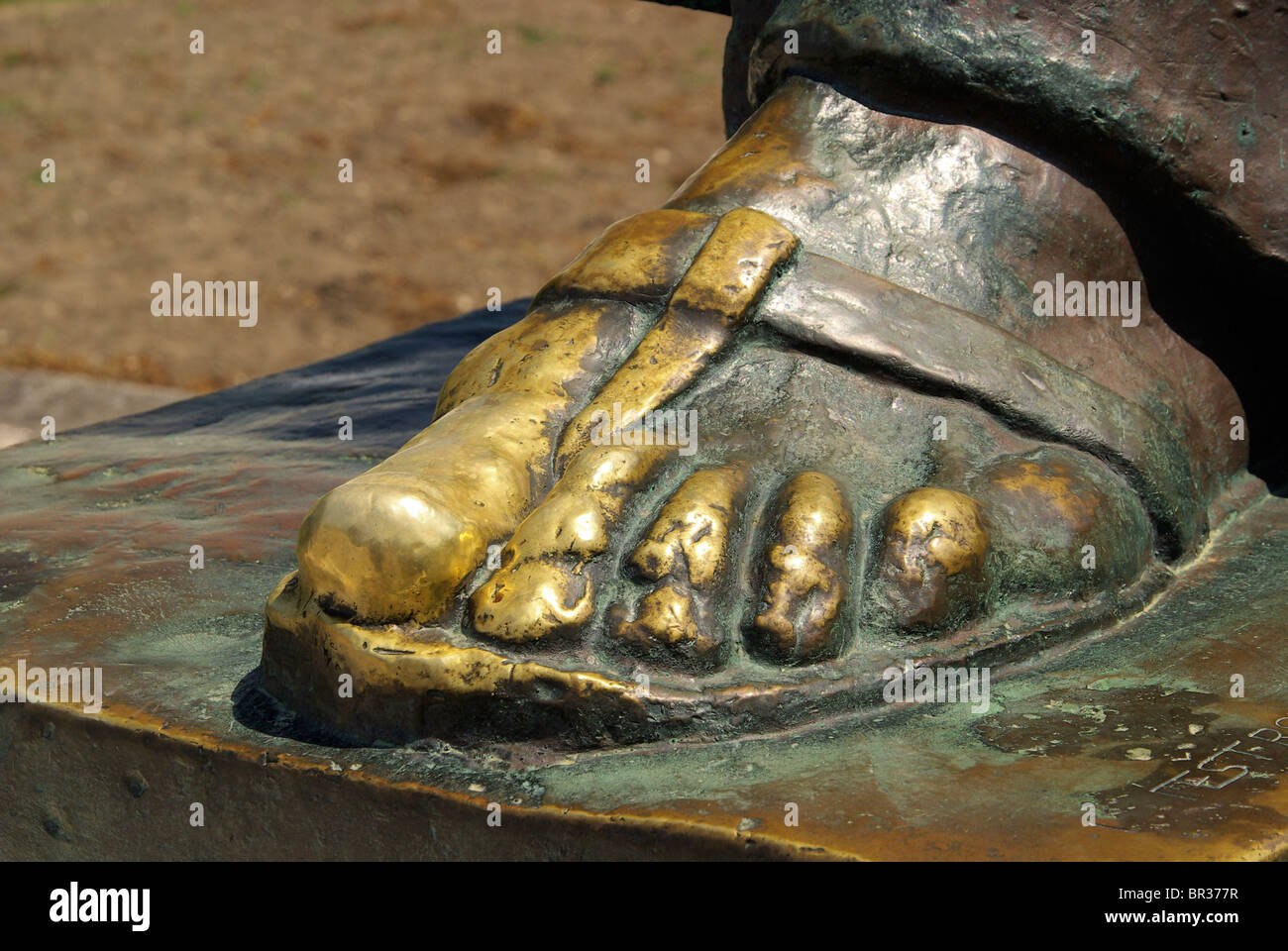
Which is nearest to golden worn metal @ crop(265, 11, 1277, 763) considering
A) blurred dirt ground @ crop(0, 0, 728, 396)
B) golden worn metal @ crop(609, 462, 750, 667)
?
golden worn metal @ crop(609, 462, 750, 667)

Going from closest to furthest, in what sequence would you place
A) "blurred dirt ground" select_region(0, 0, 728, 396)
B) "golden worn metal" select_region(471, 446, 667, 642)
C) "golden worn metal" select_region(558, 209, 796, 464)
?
"golden worn metal" select_region(471, 446, 667, 642) → "golden worn metal" select_region(558, 209, 796, 464) → "blurred dirt ground" select_region(0, 0, 728, 396)

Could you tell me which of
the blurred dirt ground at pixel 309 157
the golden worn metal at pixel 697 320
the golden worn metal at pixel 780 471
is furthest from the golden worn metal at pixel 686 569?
the blurred dirt ground at pixel 309 157

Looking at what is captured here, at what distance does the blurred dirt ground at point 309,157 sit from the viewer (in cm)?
623

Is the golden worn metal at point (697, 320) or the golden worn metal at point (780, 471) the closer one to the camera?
the golden worn metal at point (780, 471)

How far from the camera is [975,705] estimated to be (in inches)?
56.1

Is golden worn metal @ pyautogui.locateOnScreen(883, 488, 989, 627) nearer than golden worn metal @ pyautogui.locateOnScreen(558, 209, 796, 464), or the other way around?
golden worn metal @ pyautogui.locateOnScreen(883, 488, 989, 627)

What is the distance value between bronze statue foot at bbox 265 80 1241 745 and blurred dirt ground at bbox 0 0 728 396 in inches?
153

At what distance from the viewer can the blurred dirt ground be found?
6230 mm

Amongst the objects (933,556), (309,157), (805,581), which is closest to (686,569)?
(805,581)

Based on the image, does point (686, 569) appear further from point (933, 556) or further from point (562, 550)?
point (933, 556)

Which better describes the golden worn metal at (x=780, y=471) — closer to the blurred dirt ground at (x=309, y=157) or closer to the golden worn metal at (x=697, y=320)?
the golden worn metal at (x=697, y=320)

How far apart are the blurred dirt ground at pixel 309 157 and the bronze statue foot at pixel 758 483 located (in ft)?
12.7

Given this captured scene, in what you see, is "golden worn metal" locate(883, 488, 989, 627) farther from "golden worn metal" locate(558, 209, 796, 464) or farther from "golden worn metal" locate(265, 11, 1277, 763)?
"golden worn metal" locate(558, 209, 796, 464)
